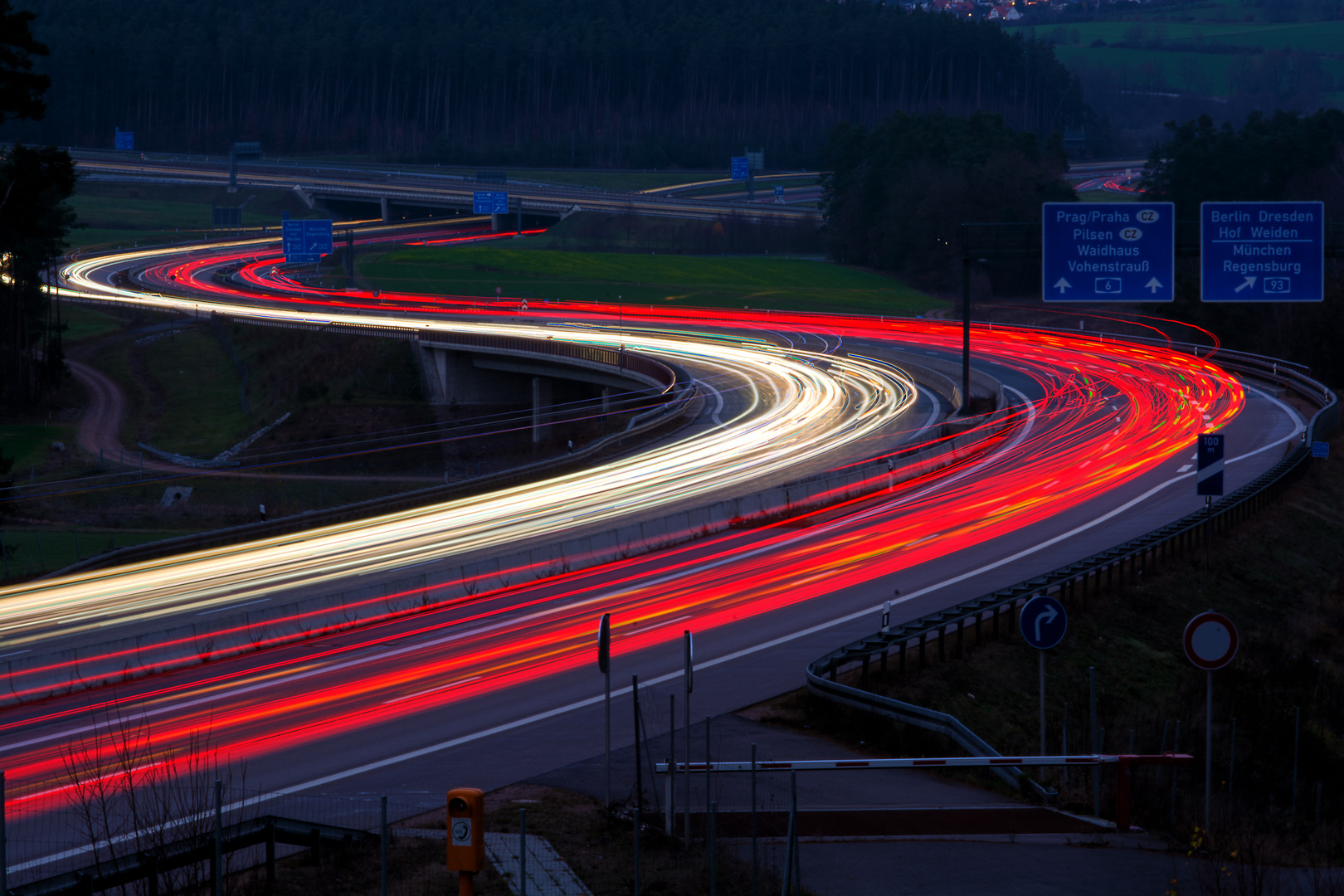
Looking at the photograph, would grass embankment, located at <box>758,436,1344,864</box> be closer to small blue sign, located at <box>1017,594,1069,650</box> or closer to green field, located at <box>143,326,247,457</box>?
small blue sign, located at <box>1017,594,1069,650</box>

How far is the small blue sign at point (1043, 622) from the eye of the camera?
16219 mm

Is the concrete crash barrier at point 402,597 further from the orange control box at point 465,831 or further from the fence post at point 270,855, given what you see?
the orange control box at point 465,831

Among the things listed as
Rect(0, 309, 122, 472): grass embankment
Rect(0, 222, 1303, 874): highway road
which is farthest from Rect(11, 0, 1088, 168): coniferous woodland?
Rect(0, 222, 1303, 874): highway road

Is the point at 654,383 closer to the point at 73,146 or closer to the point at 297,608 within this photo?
the point at 297,608

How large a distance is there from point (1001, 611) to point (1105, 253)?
64.5 feet

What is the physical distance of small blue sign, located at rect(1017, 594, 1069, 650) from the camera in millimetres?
16219

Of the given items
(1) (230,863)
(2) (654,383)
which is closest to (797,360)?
(2) (654,383)

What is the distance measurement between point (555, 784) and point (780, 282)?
292 ft

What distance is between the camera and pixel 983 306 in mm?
89625

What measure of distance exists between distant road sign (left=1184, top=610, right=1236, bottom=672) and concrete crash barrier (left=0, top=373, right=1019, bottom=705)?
14.9 meters

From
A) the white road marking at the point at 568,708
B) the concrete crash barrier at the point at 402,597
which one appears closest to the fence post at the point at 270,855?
the white road marking at the point at 568,708

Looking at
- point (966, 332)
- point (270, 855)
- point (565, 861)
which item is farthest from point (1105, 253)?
point (270, 855)

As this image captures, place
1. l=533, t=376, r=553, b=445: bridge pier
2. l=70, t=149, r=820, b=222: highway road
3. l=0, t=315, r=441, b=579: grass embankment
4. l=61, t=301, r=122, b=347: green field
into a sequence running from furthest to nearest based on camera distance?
l=70, t=149, r=820, b=222: highway road < l=61, t=301, r=122, b=347: green field < l=533, t=376, r=553, b=445: bridge pier < l=0, t=315, r=441, b=579: grass embankment

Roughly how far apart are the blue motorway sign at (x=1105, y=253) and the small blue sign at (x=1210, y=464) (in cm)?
1242
